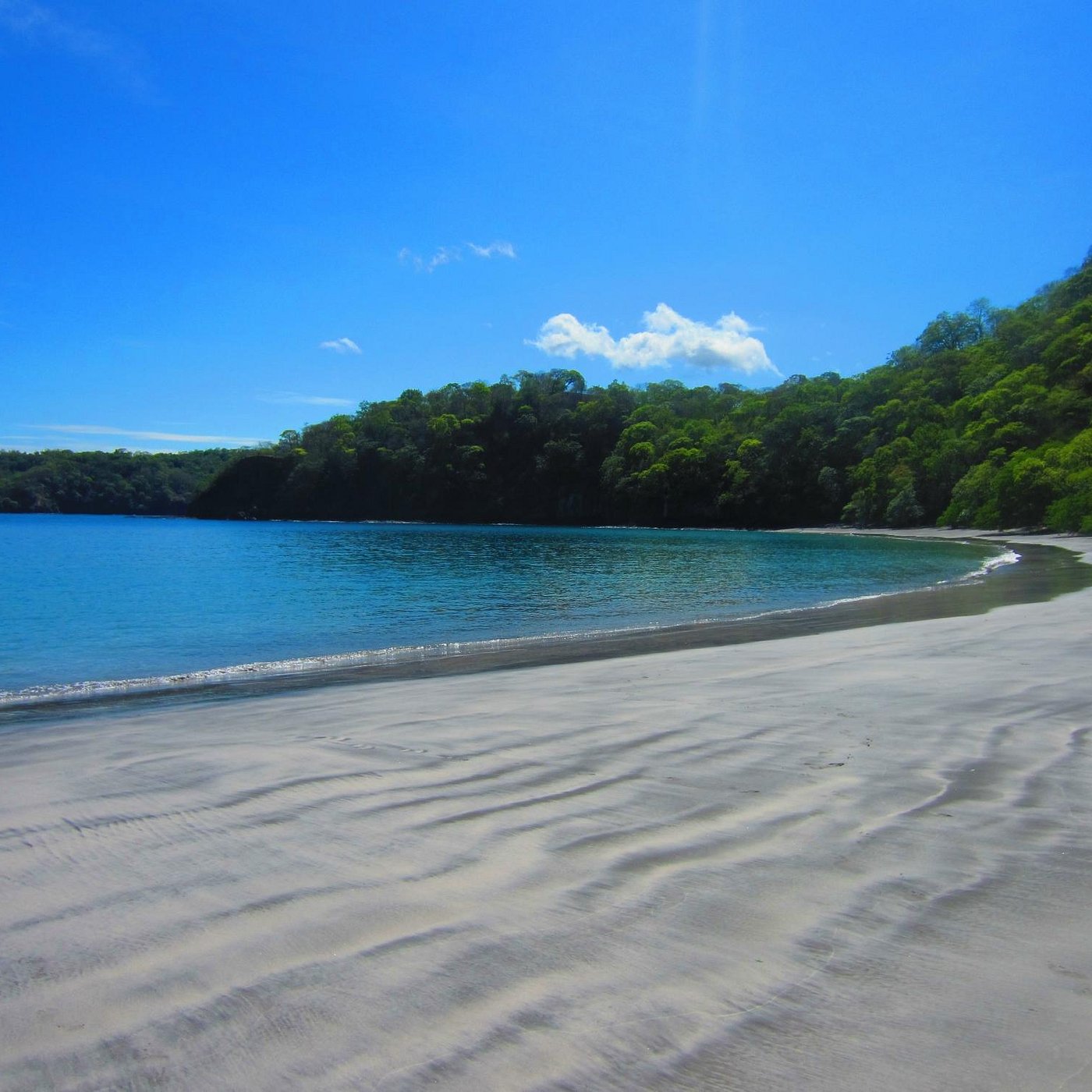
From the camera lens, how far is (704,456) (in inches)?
4515

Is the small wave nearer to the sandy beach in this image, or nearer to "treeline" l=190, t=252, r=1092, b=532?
"treeline" l=190, t=252, r=1092, b=532

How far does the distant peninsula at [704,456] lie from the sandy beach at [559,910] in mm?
58685

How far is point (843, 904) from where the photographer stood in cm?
322

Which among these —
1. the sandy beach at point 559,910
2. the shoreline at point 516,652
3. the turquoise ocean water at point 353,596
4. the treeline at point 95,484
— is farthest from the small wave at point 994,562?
the treeline at point 95,484

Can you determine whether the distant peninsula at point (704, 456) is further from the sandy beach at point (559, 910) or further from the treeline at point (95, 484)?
the sandy beach at point (559, 910)

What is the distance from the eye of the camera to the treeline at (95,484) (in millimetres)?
168375

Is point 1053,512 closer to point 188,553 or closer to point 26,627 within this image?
point 188,553

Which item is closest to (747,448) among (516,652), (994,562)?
(994,562)

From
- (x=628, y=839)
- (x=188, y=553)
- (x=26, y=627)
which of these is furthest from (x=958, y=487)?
(x=628, y=839)

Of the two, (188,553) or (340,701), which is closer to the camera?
(340,701)

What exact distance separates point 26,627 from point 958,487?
242ft

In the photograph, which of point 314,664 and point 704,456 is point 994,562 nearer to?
point 314,664

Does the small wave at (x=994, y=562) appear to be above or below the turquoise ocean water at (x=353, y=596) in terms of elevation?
above

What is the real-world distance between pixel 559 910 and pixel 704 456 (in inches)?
4507
